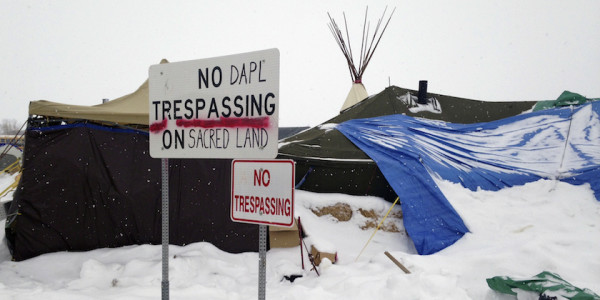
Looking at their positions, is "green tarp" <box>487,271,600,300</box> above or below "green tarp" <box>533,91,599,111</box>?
below

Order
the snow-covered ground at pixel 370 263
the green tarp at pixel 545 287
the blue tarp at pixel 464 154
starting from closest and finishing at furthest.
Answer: the green tarp at pixel 545 287 < the snow-covered ground at pixel 370 263 < the blue tarp at pixel 464 154

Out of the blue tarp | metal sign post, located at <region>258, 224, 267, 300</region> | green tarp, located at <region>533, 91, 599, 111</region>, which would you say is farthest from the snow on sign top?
green tarp, located at <region>533, 91, 599, 111</region>

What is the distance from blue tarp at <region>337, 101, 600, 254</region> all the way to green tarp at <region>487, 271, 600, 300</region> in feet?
7.16

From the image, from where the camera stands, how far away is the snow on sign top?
7.78 ft

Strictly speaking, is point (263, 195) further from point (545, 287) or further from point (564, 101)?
point (564, 101)

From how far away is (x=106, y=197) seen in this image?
5.71 m

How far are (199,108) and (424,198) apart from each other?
531 cm

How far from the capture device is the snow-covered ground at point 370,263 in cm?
434

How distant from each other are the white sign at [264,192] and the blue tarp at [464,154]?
15.6 feet

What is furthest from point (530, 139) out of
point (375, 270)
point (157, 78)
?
point (157, 78)

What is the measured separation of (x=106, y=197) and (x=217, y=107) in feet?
13.4

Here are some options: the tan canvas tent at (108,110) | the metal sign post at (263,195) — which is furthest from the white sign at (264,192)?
the tan canvas tent at (108,110)

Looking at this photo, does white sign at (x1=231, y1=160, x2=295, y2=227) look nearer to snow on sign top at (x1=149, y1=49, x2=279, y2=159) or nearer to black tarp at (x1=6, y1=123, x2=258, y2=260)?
snow on sign top at (x1=149, y1=49, x2=279, y2=159)

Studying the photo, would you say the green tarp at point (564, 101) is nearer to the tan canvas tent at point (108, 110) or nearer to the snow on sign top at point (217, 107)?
the tan canvas tent at point (108, 110)
